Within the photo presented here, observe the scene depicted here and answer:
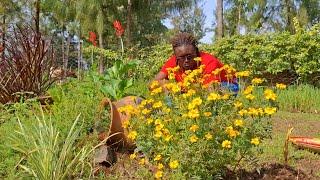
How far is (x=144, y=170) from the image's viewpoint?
141 inches

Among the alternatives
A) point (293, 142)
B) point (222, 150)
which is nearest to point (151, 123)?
point (222, 150)

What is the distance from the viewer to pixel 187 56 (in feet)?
14.8

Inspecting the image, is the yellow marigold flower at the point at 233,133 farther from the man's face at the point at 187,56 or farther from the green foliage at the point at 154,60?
the green foliage at the point at 154,60

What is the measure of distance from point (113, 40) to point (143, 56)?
560 inches

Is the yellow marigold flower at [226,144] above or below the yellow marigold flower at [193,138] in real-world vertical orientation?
below

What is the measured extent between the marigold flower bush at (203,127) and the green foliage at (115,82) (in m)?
1.77

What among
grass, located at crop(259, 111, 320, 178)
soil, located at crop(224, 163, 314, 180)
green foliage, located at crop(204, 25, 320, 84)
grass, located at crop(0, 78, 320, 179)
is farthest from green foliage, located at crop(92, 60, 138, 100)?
green foliage, located at crop(204, 25, 320, 84)

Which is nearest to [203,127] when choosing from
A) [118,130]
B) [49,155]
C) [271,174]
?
[271,174]

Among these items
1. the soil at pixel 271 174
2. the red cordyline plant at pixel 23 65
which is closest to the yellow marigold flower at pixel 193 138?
the soil at pixel 271 174

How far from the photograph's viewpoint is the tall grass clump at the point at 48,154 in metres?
3.36

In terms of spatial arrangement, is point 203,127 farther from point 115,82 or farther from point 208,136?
point 115,82

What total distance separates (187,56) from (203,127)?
165 centimetres

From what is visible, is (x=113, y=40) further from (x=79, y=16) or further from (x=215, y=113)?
(x=215, y=113)

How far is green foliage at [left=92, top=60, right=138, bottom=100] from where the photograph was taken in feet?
16.5
